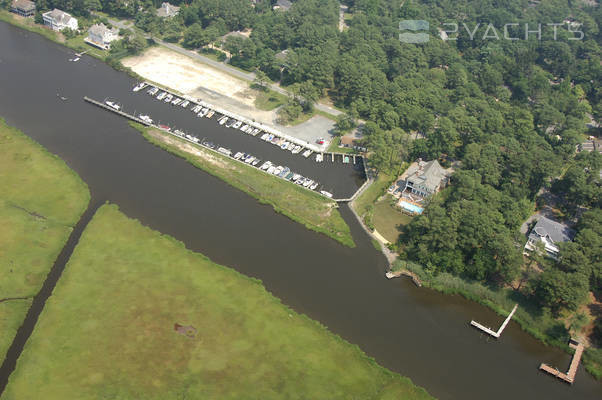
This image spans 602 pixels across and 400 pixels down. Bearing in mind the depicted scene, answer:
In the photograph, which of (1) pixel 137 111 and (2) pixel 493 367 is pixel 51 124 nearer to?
(1) pixel 137 111

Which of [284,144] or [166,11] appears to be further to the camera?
[166,11]

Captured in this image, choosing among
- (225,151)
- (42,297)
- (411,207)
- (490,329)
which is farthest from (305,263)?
(42,297)

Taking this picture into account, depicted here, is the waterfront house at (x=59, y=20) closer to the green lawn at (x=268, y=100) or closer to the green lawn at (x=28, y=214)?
the green lawn at (x=28, y=214)

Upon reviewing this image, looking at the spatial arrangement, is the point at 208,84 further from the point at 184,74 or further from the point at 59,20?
the point at 59,20

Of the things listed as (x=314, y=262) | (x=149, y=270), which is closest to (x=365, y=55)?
(x=314, y=262)

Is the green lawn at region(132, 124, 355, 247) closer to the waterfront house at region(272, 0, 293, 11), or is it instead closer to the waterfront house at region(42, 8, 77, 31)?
the waterfront house at region(42, 8, 77, 31)

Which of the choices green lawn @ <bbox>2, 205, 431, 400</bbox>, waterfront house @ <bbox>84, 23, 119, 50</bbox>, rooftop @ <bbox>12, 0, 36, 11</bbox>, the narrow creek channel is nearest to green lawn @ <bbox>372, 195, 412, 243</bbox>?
green lawn @ <bbox>2, 205, 431, 400</bbox>

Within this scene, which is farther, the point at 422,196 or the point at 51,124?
the point at 51,124
